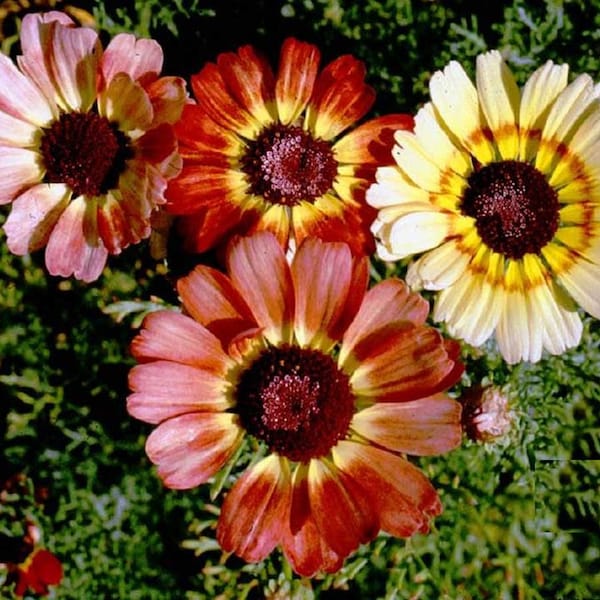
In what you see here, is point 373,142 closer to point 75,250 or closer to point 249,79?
point 249,79

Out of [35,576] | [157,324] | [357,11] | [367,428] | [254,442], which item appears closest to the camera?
[157,324]

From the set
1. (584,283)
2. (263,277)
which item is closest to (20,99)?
(263,277)

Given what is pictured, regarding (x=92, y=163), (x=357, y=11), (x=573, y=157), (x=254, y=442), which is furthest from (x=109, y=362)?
(x=573, y=157)

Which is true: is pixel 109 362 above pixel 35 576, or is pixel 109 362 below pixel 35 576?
above

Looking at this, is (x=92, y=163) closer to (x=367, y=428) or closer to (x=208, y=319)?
(x=208, y=319)

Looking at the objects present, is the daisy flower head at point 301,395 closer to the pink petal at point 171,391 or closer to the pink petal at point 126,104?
the pink petal at point 171,391

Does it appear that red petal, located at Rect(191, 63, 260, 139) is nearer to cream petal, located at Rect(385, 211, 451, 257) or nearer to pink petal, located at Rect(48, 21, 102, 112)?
pink petal, located at Rect(48, 21, 102, 112)

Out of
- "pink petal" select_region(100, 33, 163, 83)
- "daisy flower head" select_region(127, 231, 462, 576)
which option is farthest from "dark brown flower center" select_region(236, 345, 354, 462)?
"pink petal" select_region(100, 33, 163, 83)
